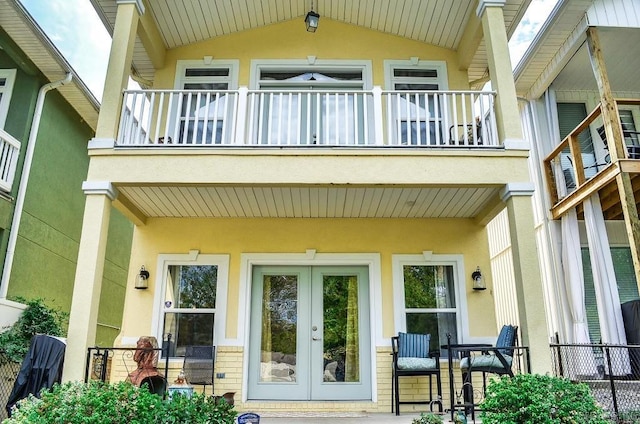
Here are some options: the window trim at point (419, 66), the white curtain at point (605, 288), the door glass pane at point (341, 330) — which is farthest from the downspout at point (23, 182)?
the white curtain at point (605, 288)

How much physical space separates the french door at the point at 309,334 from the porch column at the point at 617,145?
11.4 feet

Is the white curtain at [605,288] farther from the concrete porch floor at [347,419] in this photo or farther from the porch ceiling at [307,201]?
the concrete porch floor at [347,419]

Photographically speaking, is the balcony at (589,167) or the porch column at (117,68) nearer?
the porch column at (117,68)

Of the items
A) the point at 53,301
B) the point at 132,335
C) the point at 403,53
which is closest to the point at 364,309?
the point at 132,335

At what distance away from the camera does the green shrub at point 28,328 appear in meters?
6.62

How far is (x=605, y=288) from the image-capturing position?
712 centimetres

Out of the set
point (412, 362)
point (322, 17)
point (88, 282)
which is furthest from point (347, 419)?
point (322, 17)

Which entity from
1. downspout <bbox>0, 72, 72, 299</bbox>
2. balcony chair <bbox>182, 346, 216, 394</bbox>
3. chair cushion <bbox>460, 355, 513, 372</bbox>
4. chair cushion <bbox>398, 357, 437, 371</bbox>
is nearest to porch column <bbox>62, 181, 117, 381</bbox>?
balcony chair <bbox>182, 346, 216, 394</bbox>

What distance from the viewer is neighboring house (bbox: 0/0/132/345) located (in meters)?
7.46

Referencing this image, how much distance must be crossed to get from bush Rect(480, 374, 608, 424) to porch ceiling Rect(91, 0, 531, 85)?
480 cm

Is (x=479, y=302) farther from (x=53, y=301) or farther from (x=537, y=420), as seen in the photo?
(x=53, y=301)

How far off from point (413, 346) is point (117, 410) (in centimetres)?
378

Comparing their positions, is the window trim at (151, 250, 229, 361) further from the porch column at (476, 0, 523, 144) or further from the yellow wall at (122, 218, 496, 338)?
the porch column at (476, 0, 523, 144)

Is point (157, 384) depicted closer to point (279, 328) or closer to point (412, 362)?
point (279, 328)
